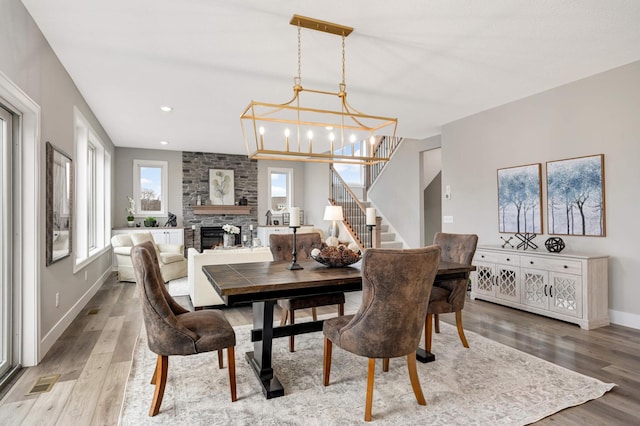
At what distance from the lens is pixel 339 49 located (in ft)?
10.8

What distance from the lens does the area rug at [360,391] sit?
82.7 inches

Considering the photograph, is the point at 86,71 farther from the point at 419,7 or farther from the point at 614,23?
the point at 614,23

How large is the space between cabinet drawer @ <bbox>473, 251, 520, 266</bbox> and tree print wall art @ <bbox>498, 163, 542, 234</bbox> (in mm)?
462

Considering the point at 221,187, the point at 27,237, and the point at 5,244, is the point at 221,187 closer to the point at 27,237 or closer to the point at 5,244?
the point at 27,237

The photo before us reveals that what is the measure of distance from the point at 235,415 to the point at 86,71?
12.2ft

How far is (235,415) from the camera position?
6.96 feet

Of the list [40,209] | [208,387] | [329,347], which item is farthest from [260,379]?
[40,209]

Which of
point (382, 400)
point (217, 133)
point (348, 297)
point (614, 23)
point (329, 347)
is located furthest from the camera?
point (217, 133)

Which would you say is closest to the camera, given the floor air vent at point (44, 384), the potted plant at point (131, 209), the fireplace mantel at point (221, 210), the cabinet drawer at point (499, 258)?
the floor air vent at point (44, 384)

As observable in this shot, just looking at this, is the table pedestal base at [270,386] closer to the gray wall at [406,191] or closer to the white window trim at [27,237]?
the white window trim at [27,237]

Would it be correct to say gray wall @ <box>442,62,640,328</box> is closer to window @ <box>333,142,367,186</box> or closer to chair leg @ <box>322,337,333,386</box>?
chair leg @ <box>322,337,333,386</box>

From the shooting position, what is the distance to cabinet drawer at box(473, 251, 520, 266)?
4.43m

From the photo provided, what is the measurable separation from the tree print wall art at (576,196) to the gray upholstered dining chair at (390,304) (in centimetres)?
298

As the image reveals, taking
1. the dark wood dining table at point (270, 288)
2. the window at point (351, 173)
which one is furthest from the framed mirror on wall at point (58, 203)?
the window at point (351, 173)
